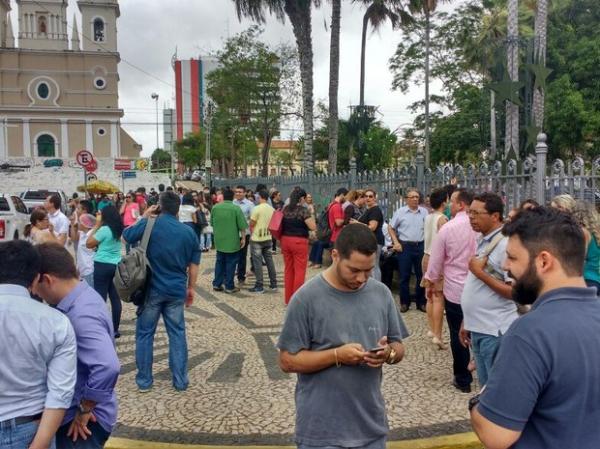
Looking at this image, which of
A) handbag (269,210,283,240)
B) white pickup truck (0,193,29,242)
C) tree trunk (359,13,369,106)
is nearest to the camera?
handbag (269,210,283,240)

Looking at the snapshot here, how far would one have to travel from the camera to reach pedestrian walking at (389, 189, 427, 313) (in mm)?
8188

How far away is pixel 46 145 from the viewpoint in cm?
5778

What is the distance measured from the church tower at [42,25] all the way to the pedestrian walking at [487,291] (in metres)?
63.0

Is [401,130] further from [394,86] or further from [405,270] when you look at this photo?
[405,270]

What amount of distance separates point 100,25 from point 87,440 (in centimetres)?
6366

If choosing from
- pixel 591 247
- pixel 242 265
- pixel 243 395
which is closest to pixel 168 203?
pixel 243 395

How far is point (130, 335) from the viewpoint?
7.32 metres

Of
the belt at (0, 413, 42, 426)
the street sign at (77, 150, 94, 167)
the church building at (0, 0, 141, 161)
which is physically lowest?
the belt at (0, 413, 42, 426)

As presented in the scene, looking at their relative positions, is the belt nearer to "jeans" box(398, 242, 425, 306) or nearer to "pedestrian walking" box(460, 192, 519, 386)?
"pedestrian walking" box(460, 192, 519, 386)

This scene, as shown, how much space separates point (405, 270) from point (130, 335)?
3.89 m

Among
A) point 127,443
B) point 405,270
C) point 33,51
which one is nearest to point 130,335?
point 127,443

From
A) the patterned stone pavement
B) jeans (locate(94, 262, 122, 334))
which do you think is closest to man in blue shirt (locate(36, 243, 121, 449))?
the patterned stone pavement

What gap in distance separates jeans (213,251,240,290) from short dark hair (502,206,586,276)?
8.25m

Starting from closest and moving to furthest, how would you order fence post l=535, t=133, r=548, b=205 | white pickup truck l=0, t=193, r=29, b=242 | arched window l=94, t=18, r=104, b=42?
1. fence post l=535, t=133, r=548, b=205
2. white pickup truck l=0, t=193, r=29, b=242
3. arched window l=94, t=18, r=104, b=42
